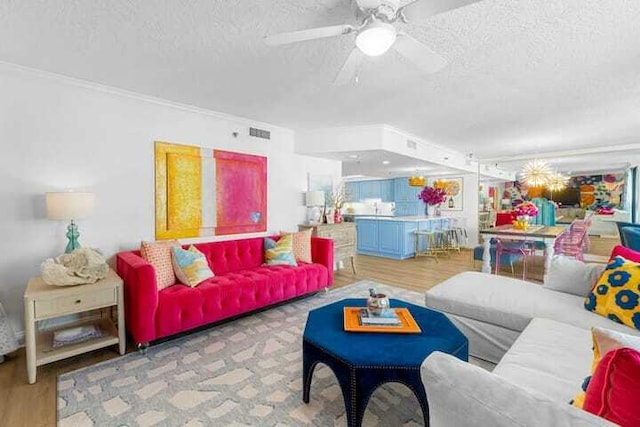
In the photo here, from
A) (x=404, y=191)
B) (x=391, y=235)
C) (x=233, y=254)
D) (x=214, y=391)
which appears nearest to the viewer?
(x=214, y=391)

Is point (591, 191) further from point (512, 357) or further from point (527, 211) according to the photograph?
point (512, 357)

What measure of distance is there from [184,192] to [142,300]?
1.51 meters

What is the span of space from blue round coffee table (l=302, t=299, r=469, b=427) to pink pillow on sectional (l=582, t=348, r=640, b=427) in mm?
837

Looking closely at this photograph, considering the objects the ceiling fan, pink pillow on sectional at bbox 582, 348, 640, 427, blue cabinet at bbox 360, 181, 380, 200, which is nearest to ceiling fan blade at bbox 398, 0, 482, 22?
the ceiling fan

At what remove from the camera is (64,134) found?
9.05 ft

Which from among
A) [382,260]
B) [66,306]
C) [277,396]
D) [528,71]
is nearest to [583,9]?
[528,71]

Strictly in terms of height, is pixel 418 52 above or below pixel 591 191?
above

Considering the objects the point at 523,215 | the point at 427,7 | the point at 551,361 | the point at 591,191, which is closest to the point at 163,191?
the point at 427,7

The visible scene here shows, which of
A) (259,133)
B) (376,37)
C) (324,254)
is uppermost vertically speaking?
(259,133)

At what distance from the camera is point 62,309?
2174 millimetres

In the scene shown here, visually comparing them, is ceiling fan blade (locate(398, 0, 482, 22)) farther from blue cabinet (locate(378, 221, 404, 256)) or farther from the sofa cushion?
blue cabinet (locate(378, 221, 404, 256))

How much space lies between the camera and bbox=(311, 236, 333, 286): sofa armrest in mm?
4047

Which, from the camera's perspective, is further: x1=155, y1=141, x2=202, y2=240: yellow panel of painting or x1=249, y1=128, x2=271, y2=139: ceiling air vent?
x1=249, y1=128, x2=271, y2=139: ceiling air vent

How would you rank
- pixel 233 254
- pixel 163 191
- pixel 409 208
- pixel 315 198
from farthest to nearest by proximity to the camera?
pixel 409 208
pixel 315 198
pixel 233 254
pixel 163 191
